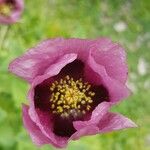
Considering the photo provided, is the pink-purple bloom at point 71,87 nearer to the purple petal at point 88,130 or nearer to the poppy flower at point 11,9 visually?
the purple petal at point 88,130

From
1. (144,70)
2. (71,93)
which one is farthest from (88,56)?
(144,70)

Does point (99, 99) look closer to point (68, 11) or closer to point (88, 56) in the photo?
point (88, 56)

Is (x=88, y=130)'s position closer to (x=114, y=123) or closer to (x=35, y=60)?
(x=114, y=123)

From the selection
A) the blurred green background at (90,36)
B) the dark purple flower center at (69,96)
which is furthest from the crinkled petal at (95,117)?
the blurred green background at (90,36)

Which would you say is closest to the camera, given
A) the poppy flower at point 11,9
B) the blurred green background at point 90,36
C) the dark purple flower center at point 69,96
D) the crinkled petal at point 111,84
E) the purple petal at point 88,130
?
the purple petal at point 88,130

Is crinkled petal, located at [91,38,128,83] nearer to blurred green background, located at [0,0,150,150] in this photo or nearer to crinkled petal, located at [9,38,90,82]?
crinkled petal, located at [9,38,90,82]

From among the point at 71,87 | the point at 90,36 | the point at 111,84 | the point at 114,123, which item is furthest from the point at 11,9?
the point at 90,36

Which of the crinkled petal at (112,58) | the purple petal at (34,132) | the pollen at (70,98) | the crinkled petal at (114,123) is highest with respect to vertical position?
the crinkled petal at (112,58)
